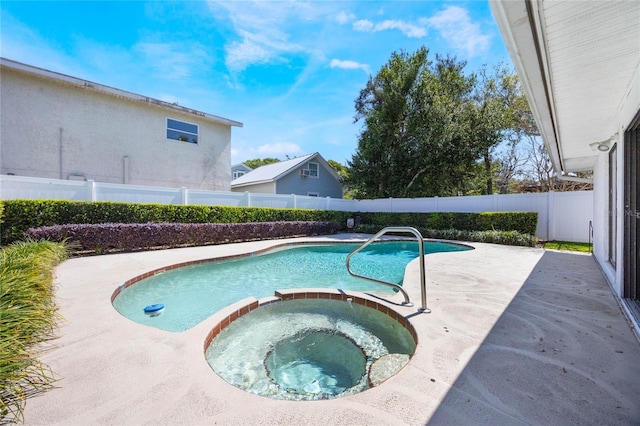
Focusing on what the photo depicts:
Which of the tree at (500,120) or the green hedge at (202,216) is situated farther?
the tree at (500,120)

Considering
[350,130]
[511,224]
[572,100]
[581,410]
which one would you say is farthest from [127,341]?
[350,130]

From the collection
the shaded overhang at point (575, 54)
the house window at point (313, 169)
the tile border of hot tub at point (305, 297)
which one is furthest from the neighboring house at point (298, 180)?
the shaded overhang at point (575, 54)

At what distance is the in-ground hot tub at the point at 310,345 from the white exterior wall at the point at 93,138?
11.4 m

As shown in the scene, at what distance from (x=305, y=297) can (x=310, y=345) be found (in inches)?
48.8

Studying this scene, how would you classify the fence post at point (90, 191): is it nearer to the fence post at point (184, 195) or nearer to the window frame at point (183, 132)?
the fence post at point (184, 195)

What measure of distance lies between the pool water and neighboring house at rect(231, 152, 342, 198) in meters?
9.27

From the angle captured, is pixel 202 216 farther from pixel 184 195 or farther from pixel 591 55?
pixel 591 55

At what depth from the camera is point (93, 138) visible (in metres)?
11.1

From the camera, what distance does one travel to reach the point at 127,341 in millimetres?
2701

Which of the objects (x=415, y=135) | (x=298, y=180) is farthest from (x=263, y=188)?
(x=415, y=135)

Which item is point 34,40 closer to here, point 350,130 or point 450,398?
point 450,398

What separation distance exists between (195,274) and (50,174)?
8473mm

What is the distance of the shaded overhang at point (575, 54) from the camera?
2.02 metres

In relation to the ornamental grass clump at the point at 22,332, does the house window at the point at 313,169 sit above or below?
above
